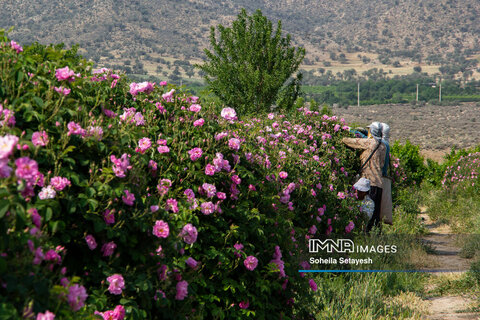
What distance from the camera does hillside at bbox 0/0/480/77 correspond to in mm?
78562

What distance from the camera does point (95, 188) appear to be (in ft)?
7.88

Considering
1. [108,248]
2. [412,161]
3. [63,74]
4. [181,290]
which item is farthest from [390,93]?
[108,248]

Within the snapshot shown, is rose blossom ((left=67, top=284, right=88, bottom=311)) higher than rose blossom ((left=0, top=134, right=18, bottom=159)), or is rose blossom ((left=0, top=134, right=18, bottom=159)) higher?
rose blossom ((left=0, top=134, right=18, bottom=159))

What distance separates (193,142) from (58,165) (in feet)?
4.32

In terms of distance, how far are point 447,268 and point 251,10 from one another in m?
102

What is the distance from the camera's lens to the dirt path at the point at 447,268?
5.33 meters

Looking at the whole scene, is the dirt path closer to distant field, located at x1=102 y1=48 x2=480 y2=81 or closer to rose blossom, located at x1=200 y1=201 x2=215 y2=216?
rose blossom, located at x1=200 y1=201 x2=215 y2=216

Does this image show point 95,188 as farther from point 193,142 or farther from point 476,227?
point 476,227

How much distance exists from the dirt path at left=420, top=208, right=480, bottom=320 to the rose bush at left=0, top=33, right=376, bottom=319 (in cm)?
202

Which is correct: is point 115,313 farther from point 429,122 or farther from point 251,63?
point 429,122

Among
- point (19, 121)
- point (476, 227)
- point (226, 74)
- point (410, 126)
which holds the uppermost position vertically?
point (19, 121)

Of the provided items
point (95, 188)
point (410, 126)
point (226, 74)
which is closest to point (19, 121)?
point (95, 188)

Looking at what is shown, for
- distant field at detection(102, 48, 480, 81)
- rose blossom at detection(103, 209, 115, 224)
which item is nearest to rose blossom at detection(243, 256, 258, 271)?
rose blossom at detection(103, 209, 115, 224)

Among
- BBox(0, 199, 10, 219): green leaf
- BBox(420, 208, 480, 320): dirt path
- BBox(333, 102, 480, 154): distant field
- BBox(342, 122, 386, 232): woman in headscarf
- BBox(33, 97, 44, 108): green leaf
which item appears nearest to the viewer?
BBox(0, 199, 10, 219): green leaf
